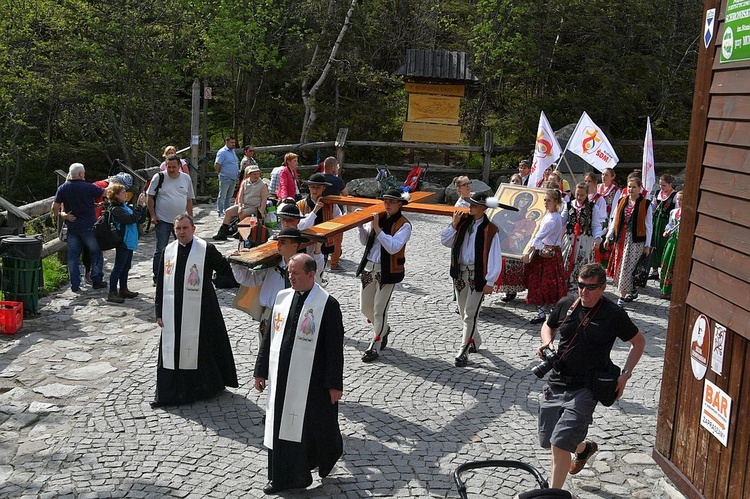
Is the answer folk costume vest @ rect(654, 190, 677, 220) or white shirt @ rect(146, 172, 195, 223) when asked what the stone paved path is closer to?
white shirt @ rect(146, 172, 195, 223)

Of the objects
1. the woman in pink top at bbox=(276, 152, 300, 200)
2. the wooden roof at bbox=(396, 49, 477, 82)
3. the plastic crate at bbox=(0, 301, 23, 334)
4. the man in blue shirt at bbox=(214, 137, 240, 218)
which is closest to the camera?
the plastic crate at bbox=(0, 301, 23, 334)

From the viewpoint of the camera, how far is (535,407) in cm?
792

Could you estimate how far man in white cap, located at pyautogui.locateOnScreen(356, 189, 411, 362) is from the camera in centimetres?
888

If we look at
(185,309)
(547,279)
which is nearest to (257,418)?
(185,309)

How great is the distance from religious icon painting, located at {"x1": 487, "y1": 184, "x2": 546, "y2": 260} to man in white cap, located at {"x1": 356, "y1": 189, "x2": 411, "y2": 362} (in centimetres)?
273

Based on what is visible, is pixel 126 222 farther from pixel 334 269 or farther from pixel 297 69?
pixel 297 69

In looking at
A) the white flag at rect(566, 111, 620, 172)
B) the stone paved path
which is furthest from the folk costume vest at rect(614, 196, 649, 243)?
the white flag at rect(566, 111, 620, 172)

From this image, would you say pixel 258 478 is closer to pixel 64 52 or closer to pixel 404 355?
pixel 404 355

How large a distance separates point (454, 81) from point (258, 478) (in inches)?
629

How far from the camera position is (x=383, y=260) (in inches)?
356

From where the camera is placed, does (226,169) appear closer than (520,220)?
No

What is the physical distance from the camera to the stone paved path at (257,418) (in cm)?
627

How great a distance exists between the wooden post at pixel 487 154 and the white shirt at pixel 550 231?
1039cm

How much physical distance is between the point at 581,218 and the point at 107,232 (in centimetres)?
627
